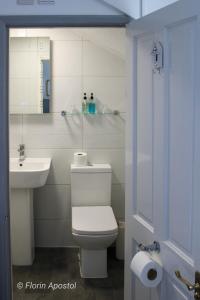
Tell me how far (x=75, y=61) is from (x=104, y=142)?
818mm

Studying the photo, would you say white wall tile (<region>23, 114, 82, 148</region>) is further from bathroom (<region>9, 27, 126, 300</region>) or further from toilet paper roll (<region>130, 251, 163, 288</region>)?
toilet paper roll (<region>130, 251, 163, 288</region>)

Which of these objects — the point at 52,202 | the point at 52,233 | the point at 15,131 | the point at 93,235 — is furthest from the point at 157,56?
the point at 52,233

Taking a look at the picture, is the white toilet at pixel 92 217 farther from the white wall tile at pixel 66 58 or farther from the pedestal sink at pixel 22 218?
the white wall tile at pixel 66 58

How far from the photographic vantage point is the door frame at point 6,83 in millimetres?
2143

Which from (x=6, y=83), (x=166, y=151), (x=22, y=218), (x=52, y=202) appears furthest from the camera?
(x=52, y=202)

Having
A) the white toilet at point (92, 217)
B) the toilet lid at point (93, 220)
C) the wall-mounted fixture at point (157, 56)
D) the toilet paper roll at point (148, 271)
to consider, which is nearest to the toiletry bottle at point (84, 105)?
the white toilet at point (92, 217)

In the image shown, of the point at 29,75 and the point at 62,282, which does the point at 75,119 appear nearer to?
the point at 29,75

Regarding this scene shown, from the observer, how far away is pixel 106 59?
12.4 ft

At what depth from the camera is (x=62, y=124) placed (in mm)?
3814

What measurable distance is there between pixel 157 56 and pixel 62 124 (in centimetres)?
216

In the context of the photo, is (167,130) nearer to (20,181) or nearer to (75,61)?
(20,181)

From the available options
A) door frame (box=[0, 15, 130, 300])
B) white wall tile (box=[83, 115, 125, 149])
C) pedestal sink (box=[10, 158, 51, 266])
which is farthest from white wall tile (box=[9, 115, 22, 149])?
door frame (box=[0, 15, 130, 300])

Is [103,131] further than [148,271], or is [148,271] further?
[103,131]

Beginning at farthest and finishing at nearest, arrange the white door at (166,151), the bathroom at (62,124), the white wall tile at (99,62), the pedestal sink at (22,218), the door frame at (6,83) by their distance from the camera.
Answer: the white wall tile at (99,62)
the bathroom at (62,124)
the pedestal sink at (22,218)
the door frame at (6,83)
the white door at (166,151)
